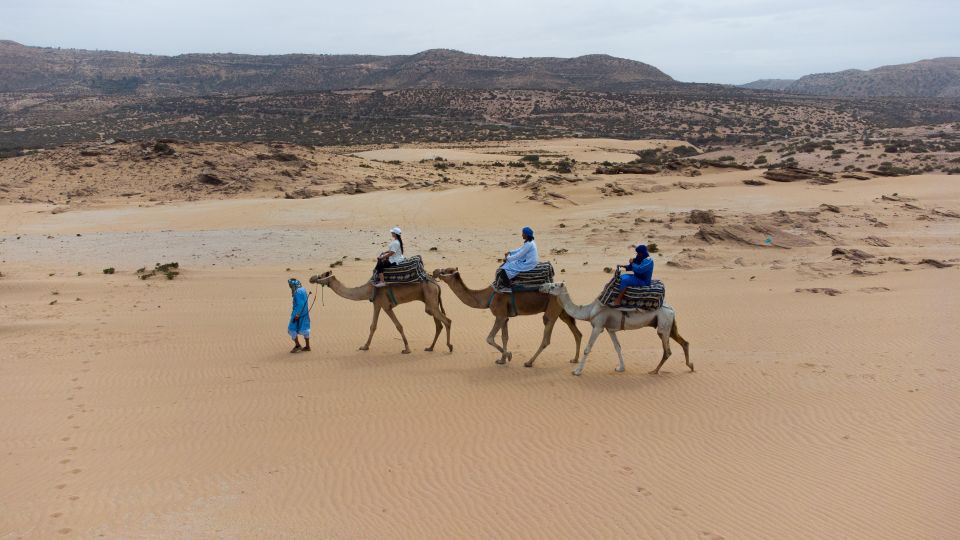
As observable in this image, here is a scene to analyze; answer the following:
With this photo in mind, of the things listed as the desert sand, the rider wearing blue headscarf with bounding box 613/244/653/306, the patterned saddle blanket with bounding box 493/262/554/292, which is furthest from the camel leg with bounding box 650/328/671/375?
the patterned saddle blanket with bounding box 493/262/554/292

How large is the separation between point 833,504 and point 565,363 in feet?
18.7

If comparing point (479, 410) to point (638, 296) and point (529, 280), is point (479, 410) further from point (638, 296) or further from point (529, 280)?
point (638, 296)

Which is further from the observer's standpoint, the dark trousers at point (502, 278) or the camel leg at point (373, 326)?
the camel leg at point (373, 326)

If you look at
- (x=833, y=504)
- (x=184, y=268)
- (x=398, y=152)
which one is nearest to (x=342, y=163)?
(x=398, y=152)

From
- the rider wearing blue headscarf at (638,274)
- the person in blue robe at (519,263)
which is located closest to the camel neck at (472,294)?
the person in blue robe at (519,263)

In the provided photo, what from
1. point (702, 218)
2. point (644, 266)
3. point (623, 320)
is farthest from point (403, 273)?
point (702, 218)

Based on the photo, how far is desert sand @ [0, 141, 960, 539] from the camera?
7371mm

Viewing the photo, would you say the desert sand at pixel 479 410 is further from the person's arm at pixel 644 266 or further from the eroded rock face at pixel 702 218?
the eroded rock face at pixel 702 218

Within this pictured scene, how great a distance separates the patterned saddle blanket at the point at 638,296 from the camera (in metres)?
11.2

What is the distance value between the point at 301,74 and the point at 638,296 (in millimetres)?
163069

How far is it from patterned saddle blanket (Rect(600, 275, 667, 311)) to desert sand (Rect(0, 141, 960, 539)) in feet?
4.21

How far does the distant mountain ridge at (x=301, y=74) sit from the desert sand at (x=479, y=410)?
12593cm

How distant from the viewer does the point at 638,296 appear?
11211 millimetres

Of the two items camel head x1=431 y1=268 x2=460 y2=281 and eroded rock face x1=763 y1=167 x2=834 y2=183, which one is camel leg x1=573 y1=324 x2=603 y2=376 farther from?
eroded rock face x1=763 y1=167 x2=834 y2=183
